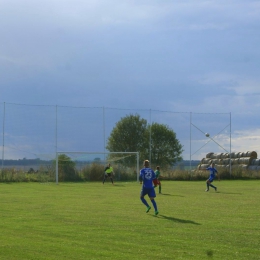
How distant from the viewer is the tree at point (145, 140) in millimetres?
53438

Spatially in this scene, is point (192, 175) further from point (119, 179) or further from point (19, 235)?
point (19, 235)

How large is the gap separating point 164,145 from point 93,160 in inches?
431

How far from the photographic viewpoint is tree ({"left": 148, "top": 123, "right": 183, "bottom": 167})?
54.0 meters

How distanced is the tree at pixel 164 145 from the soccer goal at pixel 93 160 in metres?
4.76

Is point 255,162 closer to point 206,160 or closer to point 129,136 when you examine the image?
point 206,160

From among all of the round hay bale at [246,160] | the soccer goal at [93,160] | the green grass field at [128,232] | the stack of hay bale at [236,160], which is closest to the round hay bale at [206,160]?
the stack of hay bale at [236,160]

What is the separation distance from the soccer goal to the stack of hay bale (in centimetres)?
859

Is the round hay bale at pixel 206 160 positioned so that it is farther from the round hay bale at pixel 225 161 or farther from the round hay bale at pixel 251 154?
the round hay bale at pixel 251 154

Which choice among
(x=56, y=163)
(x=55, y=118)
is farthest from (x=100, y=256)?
(x=55, y=118)

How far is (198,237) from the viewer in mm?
12031

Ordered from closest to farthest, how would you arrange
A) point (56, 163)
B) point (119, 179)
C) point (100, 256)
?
point (100, 256), point (56, 163), point (119, 179)

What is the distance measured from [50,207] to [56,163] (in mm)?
23076

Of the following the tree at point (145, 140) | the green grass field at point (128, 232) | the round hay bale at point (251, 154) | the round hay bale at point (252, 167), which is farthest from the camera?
the round hay bale at point (251, 154)

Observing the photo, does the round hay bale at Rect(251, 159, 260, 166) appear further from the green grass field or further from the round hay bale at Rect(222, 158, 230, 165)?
the green grass field
